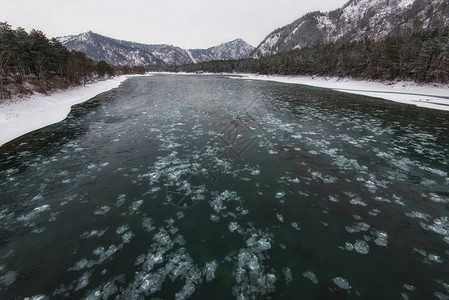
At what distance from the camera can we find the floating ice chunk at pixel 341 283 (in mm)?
5020

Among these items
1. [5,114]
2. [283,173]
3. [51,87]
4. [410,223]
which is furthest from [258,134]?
[51,87]

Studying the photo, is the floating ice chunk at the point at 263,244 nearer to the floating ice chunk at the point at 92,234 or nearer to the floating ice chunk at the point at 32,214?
the floating ice chunk at the point at 92,234

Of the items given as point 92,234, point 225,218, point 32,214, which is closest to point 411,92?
point 225,218

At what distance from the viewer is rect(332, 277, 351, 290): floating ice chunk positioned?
16.5 feet

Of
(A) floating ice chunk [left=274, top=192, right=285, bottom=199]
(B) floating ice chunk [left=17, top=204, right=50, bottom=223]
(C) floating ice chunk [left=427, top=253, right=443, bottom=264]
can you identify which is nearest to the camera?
(C) floating ice chunk [left=427, top=253, right=443, bottom=264]

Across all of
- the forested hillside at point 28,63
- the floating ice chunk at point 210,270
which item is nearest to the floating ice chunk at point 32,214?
the floating ice chunk at point 210,270

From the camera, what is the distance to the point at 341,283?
513cm

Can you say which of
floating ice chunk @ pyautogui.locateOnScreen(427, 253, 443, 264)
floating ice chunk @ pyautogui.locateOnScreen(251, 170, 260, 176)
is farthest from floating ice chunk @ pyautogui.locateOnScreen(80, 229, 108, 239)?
floating ice chunk @ pyautogui.locateOnScreen(427, 253, 443, 264)

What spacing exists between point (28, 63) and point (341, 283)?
63131mm

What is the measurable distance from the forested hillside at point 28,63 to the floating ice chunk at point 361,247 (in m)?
41.5

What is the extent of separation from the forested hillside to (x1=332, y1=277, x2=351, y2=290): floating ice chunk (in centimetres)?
4104

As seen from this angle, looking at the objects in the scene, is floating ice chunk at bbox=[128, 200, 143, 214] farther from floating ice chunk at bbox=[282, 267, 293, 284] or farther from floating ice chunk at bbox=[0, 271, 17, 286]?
floating ice chunk at bbox=[282, 267, 293, 284]

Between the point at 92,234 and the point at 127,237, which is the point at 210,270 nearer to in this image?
the point at 127,237

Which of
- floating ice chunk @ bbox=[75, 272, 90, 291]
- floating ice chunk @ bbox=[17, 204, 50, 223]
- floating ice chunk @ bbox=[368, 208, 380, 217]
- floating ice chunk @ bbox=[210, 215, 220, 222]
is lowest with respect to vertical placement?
floating ice chunk @ bbox=[368, 208, 380, 217]
